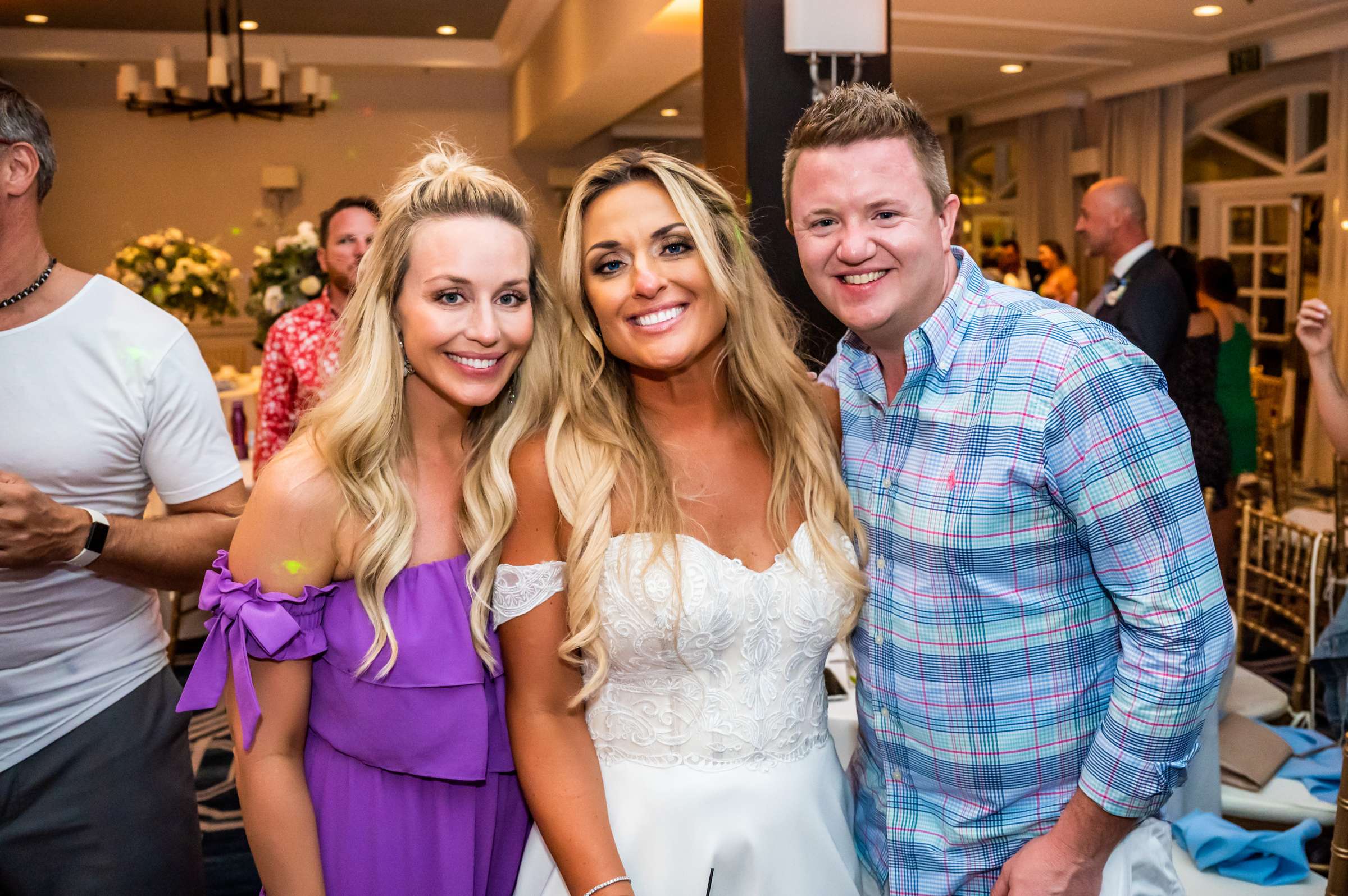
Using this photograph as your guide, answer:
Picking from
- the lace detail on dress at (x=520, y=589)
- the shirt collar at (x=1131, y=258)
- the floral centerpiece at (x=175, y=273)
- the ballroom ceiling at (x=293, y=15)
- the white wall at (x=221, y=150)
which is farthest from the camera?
the white wall at (x=221, y=150)

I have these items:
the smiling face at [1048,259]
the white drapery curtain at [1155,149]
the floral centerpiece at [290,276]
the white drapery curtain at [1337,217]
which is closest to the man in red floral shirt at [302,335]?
the floral centerpiece at [290,276]

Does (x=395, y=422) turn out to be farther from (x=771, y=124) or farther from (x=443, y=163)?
(x=771, y=124)

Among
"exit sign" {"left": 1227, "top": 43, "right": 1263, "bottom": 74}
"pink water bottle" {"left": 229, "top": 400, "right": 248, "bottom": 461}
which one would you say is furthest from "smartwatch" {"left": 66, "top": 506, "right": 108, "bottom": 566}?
"exit sign" {"left": 1227, "top": 43, "right": 1263, "bottom": 74}

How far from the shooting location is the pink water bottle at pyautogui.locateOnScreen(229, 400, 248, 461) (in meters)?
4.71

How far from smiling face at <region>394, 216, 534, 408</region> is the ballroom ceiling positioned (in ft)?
22.9

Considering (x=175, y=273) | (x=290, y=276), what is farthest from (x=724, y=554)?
(x=175, y=273)

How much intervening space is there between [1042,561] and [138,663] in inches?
56.2

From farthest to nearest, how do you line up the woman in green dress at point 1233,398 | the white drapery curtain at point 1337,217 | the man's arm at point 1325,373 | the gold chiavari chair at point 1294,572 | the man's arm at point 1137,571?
the white drapery curtain at point 1337,217, the woman in green dress at point 1233,398, the gold chiavari chair at point 1294,572, the man's arm at point 1325,373, the man's arm at point 1137,571

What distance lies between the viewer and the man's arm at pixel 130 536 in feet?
4.89

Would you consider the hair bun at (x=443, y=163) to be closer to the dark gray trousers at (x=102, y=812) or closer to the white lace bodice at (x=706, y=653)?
the white lace bodice at (x=706, y=653)

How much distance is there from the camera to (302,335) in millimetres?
3711

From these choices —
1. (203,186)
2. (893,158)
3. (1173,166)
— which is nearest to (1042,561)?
(893,158)

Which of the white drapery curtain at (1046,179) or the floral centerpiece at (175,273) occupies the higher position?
the white drapery curtain at (1046,179)

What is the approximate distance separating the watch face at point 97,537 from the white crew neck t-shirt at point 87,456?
101mm
